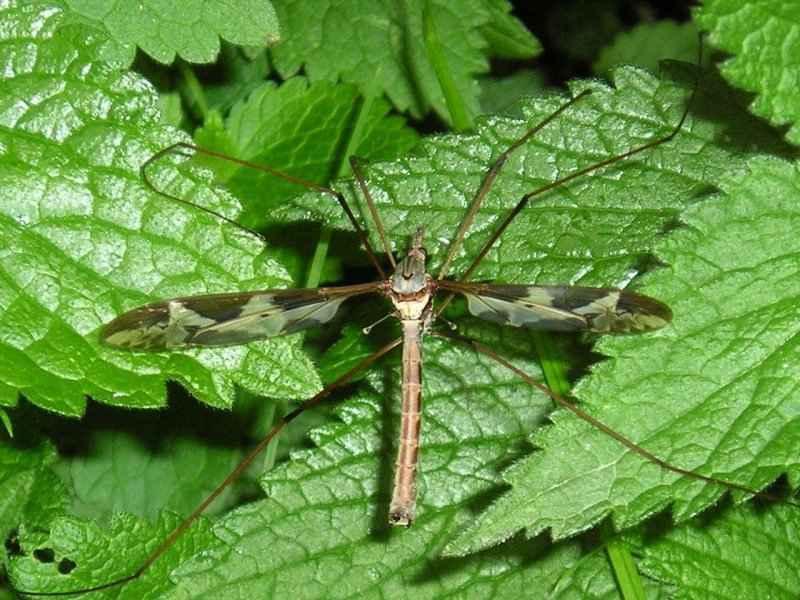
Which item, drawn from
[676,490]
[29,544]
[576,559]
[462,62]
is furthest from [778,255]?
[29,544]

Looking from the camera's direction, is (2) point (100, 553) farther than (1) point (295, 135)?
No

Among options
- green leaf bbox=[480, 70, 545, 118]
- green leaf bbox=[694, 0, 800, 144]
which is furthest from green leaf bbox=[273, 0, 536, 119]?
green leaf bbox=[694, 0, 800, 144]

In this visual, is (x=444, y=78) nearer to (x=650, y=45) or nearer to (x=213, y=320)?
(x=213, y=320)

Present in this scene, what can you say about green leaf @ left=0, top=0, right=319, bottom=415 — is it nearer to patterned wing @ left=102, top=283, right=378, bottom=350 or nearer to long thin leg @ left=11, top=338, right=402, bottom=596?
patterned wing @ left=102, top=283, right=378, bottom=350

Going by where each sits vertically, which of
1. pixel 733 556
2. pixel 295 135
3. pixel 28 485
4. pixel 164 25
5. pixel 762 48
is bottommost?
pixel 733 556

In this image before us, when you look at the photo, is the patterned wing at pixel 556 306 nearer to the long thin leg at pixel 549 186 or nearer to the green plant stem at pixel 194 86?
the long thin leg at pixel 549 186

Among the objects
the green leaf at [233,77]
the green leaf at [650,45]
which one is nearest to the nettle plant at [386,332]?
the green leaf at [233,77]

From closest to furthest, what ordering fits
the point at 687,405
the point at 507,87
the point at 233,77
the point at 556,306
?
the point at 687,405 < the point at 556,306 < the point at 233,77 < the point at 507,87

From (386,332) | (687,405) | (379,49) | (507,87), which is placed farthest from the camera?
(507,87)

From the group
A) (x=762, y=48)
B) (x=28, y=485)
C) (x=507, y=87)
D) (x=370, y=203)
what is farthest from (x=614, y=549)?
(x=507, y=87)
